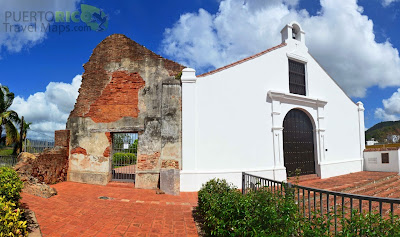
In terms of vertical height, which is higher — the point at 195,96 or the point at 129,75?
the point at 129,75

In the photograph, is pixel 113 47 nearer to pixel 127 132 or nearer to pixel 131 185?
pixel 127 132

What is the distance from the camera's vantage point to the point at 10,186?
458 cm

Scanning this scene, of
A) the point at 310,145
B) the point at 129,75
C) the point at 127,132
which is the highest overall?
the point at 129,75

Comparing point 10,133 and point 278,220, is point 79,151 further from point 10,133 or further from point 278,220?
point 10,133

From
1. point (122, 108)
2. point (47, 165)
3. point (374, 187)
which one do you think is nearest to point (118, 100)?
point (122, 108)

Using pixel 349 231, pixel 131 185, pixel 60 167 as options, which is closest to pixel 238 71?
pixel 131 185

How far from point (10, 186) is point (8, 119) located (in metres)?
16.3

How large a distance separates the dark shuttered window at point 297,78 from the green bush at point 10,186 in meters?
11.8

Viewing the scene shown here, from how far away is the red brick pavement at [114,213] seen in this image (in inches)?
181

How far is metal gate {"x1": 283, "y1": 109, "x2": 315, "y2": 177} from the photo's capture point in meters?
11.0

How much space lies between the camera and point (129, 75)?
977cm

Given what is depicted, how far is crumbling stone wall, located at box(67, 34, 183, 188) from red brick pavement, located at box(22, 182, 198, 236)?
5.23 feet

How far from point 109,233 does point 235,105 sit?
682 cm

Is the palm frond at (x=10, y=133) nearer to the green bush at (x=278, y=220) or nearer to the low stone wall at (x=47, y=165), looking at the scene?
the low stone wall at (x=47, y=165)
